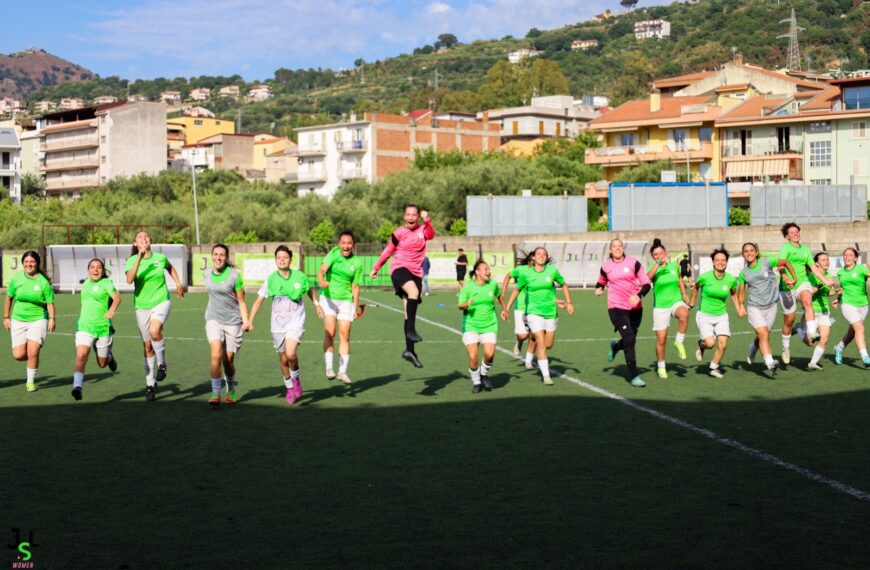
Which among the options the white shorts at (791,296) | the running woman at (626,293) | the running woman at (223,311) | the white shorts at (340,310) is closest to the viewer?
the running woman at (223,311)

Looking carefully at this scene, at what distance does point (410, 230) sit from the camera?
559 inches

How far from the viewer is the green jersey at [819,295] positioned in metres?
16.6

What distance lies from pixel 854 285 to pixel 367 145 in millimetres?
90938

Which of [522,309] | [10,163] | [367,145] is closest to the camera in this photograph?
[522,309]

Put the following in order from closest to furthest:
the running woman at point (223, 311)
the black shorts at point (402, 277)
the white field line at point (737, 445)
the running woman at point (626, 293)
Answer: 1. the white field line at point (737, 445)
2. the running woman at point (223, 311)
3. the black shorts at point (402, 277)
4. the running woman at point (626, 293)

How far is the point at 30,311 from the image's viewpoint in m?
14.5

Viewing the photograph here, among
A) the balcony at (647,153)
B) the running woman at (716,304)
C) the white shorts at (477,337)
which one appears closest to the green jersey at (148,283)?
the white shorts at (477,337)

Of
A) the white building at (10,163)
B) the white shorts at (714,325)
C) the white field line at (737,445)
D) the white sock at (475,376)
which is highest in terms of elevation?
the white building at (10,163)

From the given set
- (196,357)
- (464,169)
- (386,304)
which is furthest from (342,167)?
(196,357)

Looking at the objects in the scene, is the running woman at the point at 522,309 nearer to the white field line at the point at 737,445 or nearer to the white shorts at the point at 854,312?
the white field line at the point at 737,445

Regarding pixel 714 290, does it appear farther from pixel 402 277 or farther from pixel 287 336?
pixel 287 336

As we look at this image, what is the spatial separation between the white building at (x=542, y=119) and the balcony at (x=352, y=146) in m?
20.9

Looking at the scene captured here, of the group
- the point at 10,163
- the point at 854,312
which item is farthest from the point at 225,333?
the point at 10,163

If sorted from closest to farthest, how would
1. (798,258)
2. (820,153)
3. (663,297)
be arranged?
(663,297)
(798,258)
(820,153)
